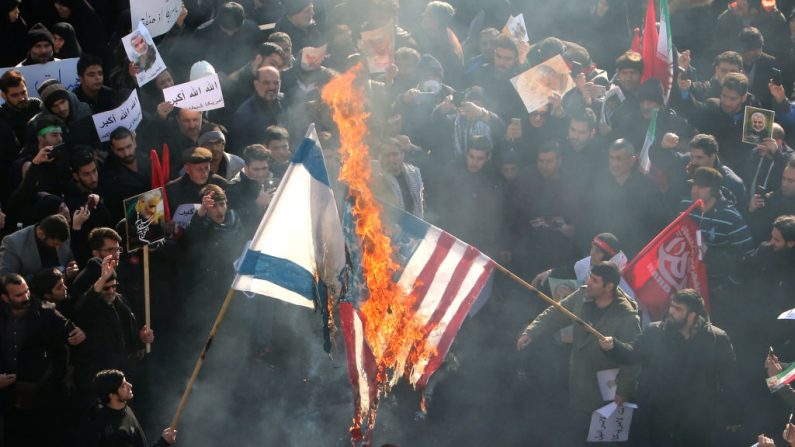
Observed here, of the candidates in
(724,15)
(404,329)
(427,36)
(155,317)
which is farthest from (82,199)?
(724,15)

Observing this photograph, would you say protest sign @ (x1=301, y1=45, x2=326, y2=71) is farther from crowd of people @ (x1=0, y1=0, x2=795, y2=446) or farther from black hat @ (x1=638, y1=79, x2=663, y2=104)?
black hat @ (x1=638, y1=79, x2=663, y2=104)

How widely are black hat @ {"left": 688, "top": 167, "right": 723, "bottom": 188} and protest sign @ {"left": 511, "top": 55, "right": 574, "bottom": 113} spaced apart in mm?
1499

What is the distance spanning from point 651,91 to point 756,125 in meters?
0.91

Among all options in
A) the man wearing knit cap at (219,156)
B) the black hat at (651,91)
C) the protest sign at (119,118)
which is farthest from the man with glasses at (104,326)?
the black hat at (651,91)

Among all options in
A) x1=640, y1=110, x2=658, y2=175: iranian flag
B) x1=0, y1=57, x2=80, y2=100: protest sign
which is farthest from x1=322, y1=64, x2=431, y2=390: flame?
x1=0, y1=57, x2=80, y2=100: protest sign

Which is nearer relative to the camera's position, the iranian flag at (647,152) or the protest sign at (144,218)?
the protest sign at (144,218)

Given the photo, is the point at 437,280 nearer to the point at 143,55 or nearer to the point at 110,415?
the point at 110,415

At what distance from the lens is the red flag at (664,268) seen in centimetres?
863

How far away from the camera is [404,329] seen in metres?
6.99

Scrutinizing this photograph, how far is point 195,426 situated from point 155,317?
85 cm

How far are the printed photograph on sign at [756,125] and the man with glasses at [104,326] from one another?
17.0 ft

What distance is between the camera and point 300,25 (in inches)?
436

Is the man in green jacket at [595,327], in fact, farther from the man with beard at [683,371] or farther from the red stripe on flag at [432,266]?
the red stripe on flag at [432,266]

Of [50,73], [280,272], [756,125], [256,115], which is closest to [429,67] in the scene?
[256,115]
